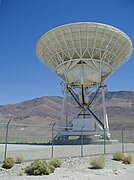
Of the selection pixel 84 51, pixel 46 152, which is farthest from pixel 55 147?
pixel 84 51

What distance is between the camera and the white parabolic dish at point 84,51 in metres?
36.7

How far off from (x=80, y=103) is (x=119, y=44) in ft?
40.8

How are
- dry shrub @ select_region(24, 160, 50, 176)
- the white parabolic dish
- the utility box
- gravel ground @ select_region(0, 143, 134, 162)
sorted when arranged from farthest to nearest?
1. the utility box
2. the white parabolic dish
3. gravel ground @ select_region(0, 143, 134, 162)
4. dry shrub @ select_region(24, 160, 50, 176)

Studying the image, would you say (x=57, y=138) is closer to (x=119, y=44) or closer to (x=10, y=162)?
(x=119, y=44)

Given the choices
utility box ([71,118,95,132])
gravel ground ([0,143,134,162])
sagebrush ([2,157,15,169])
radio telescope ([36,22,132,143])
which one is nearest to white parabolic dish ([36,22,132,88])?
radio telescope ([36,22,132,143])

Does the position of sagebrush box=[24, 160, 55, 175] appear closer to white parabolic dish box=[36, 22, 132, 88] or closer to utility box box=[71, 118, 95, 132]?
white parabolic dish box=[36, 22, 132, 88]

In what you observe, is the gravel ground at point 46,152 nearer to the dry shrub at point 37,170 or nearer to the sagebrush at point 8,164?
the sagebrush at point 8,164

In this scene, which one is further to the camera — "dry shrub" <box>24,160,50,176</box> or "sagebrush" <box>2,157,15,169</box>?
"sagebrush" <box>2,157,15,169</box>

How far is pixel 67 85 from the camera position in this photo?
4428cm

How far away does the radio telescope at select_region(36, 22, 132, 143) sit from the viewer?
37.0m

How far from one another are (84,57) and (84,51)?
157 cm

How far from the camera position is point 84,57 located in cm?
4091

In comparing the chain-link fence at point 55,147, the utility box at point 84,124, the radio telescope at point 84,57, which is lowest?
the chain-link fence at point 55,147

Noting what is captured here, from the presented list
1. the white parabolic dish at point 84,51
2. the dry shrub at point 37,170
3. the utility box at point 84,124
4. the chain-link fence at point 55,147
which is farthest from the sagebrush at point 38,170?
the utility box at point 84,124
